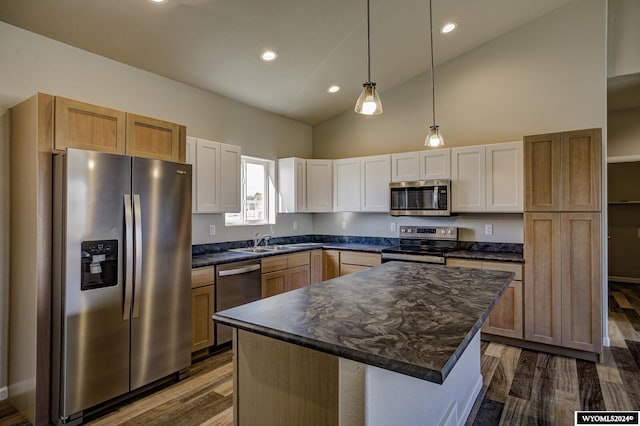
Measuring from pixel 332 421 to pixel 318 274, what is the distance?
3374mm

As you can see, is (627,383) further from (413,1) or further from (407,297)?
(413,1)

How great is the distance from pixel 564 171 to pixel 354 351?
3.20 m

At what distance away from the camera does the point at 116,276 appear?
8.09ft

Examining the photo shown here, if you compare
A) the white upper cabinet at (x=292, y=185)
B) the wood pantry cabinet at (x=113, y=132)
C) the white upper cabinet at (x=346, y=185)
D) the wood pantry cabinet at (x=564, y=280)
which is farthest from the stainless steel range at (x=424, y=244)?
the wood pantry cabinet at (x=113, y=132)

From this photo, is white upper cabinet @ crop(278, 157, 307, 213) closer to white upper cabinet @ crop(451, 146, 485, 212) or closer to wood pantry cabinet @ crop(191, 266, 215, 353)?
wood pantry cabinet @ crop(191, 266, 215, 353)

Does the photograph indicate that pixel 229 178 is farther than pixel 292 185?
No

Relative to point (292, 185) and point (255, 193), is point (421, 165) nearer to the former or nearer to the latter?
point (292, 185)

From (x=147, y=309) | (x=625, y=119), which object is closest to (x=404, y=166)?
(x=147, y=309)

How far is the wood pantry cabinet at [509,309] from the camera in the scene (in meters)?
3.51

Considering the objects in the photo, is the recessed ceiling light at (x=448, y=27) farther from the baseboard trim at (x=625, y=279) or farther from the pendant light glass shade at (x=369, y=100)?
the baseboard trim at (x=625, y=279)

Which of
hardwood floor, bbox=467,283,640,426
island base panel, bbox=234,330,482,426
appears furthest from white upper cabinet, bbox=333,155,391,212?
island base panel, bbox=234,330,482,426

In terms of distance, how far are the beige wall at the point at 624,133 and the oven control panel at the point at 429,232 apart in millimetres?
3537

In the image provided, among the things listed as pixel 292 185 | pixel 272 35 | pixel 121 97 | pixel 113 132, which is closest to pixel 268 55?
pixel 272 35

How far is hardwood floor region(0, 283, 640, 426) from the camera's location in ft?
7.77
